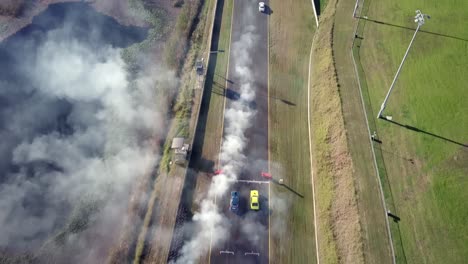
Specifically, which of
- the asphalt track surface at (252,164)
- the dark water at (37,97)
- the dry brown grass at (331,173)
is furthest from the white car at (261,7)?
the dark water at (37,97)

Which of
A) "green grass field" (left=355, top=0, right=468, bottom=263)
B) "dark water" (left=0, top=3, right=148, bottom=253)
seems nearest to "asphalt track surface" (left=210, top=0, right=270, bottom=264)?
"green grass field" (left=355, top=0, right=468, bottom=263)

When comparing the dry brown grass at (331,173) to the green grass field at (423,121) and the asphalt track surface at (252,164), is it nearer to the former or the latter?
the green grass field at (423,121)

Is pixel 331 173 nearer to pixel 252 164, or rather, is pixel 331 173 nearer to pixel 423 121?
pixel 252 164

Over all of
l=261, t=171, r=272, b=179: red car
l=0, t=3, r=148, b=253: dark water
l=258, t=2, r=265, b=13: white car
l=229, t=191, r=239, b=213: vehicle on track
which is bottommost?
l=229, t=191, r=239, b=213: vehicle on track

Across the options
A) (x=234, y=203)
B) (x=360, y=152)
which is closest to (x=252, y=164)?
(x=234, y=203)

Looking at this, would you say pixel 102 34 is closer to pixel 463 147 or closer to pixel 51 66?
pixel 51 66

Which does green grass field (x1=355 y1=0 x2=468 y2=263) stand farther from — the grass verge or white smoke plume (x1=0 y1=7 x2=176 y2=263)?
white smoke plume (x1=0 y1=7 x2=176 y2=263)
